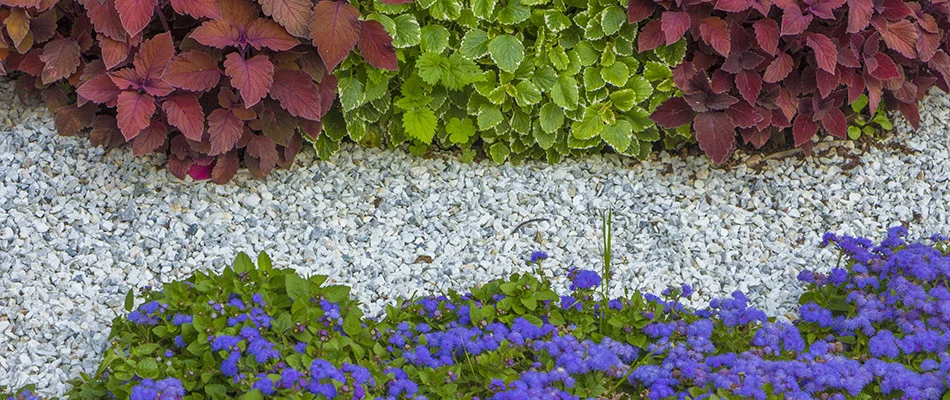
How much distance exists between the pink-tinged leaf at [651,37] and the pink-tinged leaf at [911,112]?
106 cm

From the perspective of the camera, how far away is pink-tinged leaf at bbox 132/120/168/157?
3336 mm

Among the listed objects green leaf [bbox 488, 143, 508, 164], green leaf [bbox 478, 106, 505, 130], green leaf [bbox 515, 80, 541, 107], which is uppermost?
green leaf [bbox 515, 80, 541, 107]

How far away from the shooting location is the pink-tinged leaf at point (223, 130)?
3.28 meters

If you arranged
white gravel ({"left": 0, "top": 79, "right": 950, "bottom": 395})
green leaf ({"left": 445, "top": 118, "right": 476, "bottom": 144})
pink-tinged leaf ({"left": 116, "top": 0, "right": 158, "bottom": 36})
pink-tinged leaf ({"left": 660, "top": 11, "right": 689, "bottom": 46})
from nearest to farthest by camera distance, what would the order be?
pink-tinged leaf ({"left": 116, "top": 0, "right": 158, "bottom": 36}) < white gravel ({"left": 0, "top": 79, "right": 950, "bottom": 395}) < pink-tinged leaf ({"left": 660, "top": 11, "right": 689, "bottom": 46}) < green leaf ({"left": 445, "top": 118, "right": 476, "bottom": 144})

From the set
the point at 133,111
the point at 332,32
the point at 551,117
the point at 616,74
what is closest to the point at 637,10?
the point at 616,74

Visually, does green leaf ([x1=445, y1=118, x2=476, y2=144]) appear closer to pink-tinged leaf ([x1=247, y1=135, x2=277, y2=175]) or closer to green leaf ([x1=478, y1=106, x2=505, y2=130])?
green leaf ([x1=478, y1=106, x2=505, y2=130])

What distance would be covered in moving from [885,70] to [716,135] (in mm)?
690

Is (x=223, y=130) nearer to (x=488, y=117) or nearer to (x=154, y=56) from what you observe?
(x=154, y=56)

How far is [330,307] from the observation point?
8.76ft

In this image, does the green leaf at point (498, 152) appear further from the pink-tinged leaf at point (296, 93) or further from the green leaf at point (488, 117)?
the pink-tinged leaf at point (296, 93)

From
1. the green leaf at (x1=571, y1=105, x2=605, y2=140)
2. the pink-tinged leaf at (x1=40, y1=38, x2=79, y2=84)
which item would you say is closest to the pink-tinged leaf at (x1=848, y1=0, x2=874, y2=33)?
the green leaf at (x1=571, y1=105, x2=605, y2=140)

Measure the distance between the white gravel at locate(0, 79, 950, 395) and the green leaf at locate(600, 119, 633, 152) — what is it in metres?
0.16

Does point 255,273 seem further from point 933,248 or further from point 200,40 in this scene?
point 933,248

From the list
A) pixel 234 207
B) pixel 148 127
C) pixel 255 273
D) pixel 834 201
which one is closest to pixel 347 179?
pixel 234 207
